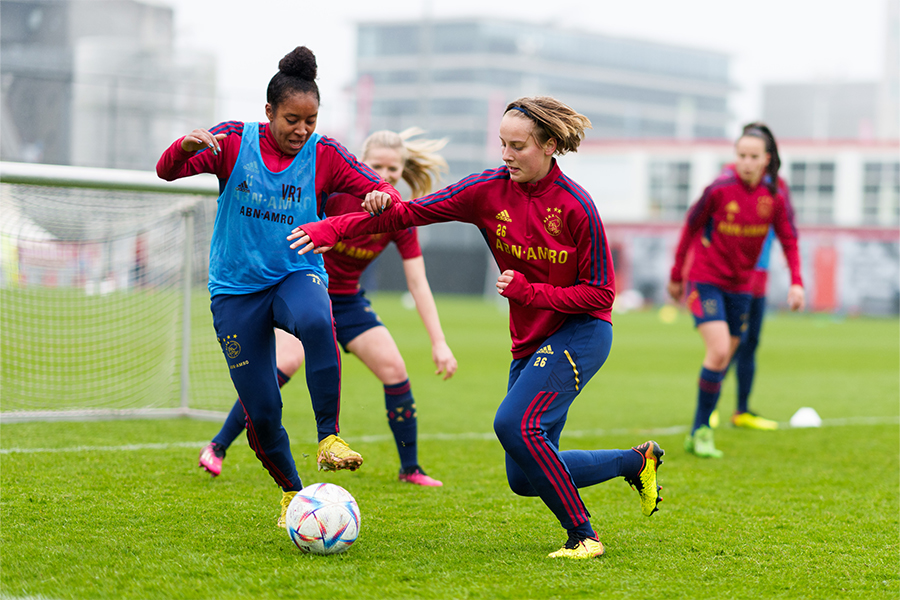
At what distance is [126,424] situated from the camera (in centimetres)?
747

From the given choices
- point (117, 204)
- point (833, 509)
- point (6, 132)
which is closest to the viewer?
point (833, 509)

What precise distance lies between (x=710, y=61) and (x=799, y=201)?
45580 millimetres

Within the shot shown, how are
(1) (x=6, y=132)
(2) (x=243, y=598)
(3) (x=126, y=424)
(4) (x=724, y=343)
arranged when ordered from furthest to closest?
(1) (x=6, y=132) < (3) (x=126, y=424) < (4) (x=724, y=343) < (2) (x=243, y=598)

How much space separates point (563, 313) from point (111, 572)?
2.06m

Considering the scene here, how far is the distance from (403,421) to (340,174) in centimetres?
198

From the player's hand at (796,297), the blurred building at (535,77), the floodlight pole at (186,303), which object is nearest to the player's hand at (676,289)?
the player's hand at (796,297)

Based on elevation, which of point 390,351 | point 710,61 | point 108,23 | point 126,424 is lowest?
point 126,424

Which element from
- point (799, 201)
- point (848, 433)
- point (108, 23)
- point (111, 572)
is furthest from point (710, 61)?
point (111, 572)

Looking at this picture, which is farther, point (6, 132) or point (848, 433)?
point (6, 132)

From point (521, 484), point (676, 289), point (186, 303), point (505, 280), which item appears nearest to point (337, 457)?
point (521, 484)

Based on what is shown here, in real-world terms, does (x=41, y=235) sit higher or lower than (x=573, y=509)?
higher

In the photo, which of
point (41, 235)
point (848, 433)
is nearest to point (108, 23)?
point (41, 235)

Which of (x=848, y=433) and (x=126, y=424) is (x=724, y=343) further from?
(x=126, y=424)

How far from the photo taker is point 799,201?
46.4m
